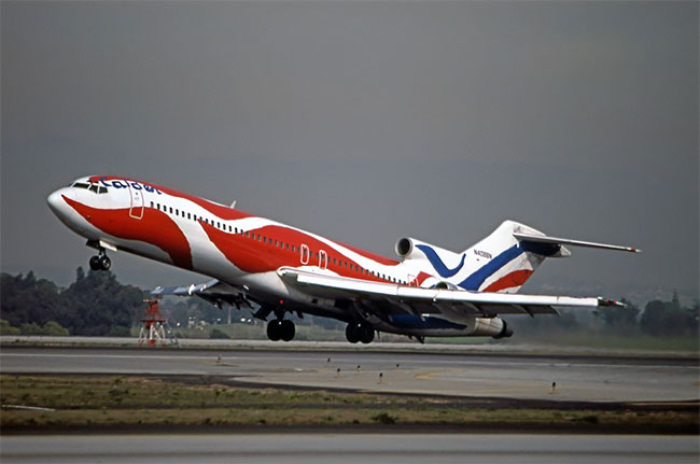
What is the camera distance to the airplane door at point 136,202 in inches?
1521

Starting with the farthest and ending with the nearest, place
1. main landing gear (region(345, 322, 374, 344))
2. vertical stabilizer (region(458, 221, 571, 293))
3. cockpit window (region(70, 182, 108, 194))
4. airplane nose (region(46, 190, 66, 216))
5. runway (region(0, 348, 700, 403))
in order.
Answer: vertical stabilizer (region(458, 221, 571, 293))
main landing gear (region(345, 322, 374, 344))
runway (region(0, 348, 700, 403))
cockpit window (region(70, 182, 108, 194))
airplane nose (region(46, 190, 66, 216))

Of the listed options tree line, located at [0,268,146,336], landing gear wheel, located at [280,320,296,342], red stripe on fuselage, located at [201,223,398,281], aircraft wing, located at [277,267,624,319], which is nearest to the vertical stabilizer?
aircraft wing, located at [277,267,624,319]

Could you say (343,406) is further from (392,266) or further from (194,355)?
(194,355)

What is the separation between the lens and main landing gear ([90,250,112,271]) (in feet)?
124

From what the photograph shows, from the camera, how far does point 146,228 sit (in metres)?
38.9

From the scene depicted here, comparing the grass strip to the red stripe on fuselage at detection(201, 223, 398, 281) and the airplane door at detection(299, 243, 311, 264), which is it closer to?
the red stripe on fuselage at detection(201, 223, 398, 281)

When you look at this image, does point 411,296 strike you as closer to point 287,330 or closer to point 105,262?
point 287,330

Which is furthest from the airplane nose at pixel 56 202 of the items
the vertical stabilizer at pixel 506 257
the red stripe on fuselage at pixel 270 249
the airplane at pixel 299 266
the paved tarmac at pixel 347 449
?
the vertical stabilizer at pixel 506 257

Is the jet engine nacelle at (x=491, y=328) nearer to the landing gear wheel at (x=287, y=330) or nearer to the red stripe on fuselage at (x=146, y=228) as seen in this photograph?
the landing gear wheel at (x=287, y=330)

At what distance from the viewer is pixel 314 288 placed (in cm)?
4306

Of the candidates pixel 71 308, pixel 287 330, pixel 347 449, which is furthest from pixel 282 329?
pixel 71 308

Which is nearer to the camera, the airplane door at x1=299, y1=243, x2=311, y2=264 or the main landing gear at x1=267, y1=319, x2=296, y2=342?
the airplane door at x1=299, y1=243, x2=311, y2=264

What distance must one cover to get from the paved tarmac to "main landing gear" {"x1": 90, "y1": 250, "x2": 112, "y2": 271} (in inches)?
302

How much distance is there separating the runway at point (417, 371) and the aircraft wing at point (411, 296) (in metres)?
3.16
